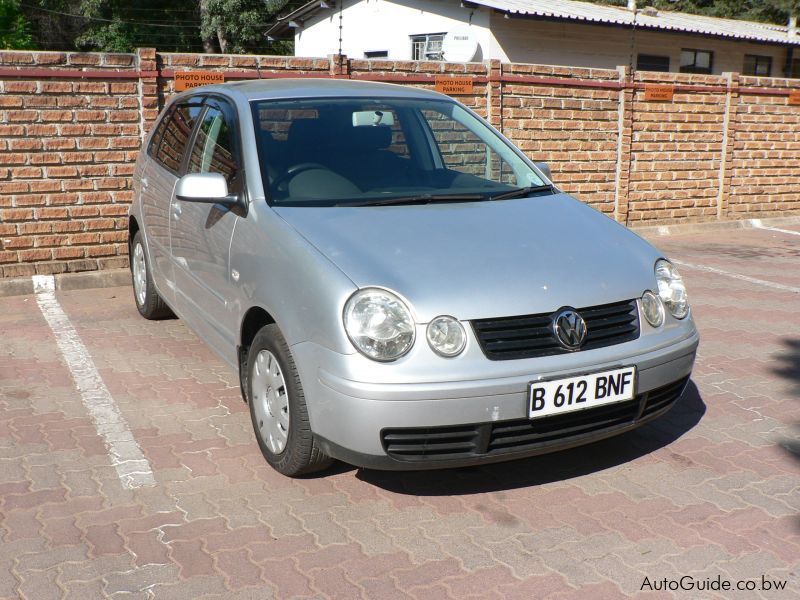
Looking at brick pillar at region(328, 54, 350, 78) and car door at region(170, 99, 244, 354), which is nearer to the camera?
car door at region(170, 99, 244, 354)

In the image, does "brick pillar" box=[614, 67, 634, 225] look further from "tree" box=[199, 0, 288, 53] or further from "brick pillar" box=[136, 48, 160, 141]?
"tree" box=[199, 0, 288, 53]

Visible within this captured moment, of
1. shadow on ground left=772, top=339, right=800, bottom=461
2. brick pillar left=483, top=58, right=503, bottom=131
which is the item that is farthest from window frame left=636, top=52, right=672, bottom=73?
shadow on ground left=772, top=339, right=800, bottom=461

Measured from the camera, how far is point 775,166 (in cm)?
1260

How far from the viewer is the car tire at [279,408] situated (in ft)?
11.8

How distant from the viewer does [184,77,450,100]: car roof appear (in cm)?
471

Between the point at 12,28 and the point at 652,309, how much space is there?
27.5 m

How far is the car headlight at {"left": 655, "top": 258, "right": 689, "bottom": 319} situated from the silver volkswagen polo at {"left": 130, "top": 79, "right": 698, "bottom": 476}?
1 centimetres

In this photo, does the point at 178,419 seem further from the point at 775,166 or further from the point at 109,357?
the point at 775,166

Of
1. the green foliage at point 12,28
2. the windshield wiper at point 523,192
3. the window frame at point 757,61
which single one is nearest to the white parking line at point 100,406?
the windshield wiper at point 523,192

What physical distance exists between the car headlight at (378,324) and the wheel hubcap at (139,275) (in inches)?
137

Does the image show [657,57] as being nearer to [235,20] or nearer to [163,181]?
Result: [235,20]

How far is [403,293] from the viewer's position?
3.36 m

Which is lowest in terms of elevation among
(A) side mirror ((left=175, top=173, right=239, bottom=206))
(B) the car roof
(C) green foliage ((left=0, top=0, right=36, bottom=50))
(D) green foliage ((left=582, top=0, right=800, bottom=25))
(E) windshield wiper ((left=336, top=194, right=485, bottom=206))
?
(E) windshield wiper ((left=336, top=194, right=485, bottom=206))

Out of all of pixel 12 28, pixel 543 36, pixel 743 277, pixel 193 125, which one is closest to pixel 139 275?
pixel 193 125
